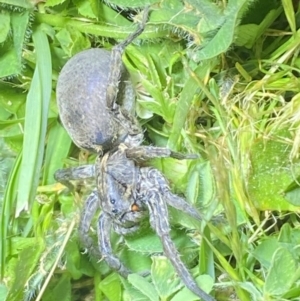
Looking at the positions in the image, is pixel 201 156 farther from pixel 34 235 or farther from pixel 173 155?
pixel 34 235

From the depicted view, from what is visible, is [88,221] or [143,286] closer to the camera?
[143,286]

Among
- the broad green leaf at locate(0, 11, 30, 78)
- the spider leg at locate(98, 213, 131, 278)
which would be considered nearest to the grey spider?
the spider leg at locate(98, 213, 131, 278)

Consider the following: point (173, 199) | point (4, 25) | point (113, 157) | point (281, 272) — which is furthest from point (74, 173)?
point (281, 272)

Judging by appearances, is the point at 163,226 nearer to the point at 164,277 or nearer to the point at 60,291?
the point at 164,277

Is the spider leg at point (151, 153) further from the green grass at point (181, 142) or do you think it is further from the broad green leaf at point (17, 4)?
the broad green leaf at point (17, 4)

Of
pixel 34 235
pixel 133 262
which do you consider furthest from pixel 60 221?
pixel 133 262

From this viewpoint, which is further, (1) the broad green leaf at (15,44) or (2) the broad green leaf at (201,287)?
(1) the broad green leaf at (15,44)

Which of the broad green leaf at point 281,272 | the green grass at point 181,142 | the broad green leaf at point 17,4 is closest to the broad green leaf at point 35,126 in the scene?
the green grass at point 181,142

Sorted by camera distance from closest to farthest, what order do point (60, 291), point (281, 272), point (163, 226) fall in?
point (281, 272)
point (163, 226)
point (60, 291)
